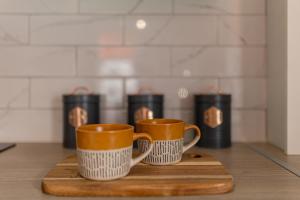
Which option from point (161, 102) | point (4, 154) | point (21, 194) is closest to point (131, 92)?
point (161, 102)

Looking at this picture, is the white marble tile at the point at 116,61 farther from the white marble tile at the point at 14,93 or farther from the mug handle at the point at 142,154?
the mug handle at the point at 142,154

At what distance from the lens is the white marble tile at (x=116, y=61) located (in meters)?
1.01

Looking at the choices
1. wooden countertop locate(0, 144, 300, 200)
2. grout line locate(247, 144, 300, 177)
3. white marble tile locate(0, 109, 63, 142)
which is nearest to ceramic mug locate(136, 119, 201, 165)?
wooden countertop locate(0, 144, 300, 200)

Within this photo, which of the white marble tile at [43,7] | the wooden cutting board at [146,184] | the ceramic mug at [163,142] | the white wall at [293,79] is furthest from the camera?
the white marble tile at [43,7]

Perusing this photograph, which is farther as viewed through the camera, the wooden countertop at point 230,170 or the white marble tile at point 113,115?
the white marble tile at point 113,115

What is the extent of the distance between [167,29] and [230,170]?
50 cm

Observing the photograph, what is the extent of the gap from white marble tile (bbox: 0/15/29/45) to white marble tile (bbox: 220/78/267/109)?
0.61m

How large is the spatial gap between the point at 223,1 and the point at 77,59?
0.47 metres

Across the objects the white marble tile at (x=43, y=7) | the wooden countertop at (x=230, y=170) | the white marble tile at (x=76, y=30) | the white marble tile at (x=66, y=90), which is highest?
the white marble tile at (x=43, y=7)

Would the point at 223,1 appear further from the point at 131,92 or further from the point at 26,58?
the point at 26,58

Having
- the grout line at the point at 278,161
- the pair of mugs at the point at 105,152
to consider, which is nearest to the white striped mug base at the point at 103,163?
the pair of mugs at the point at 105,152

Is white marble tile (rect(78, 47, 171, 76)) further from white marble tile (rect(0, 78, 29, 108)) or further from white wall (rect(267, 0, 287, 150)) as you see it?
white wall (rect(267, 0, 287, 150))

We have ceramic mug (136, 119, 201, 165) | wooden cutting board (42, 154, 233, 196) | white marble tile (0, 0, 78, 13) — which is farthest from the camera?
white marble tile (0, 0, 78, 13)

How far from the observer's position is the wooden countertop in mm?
526
